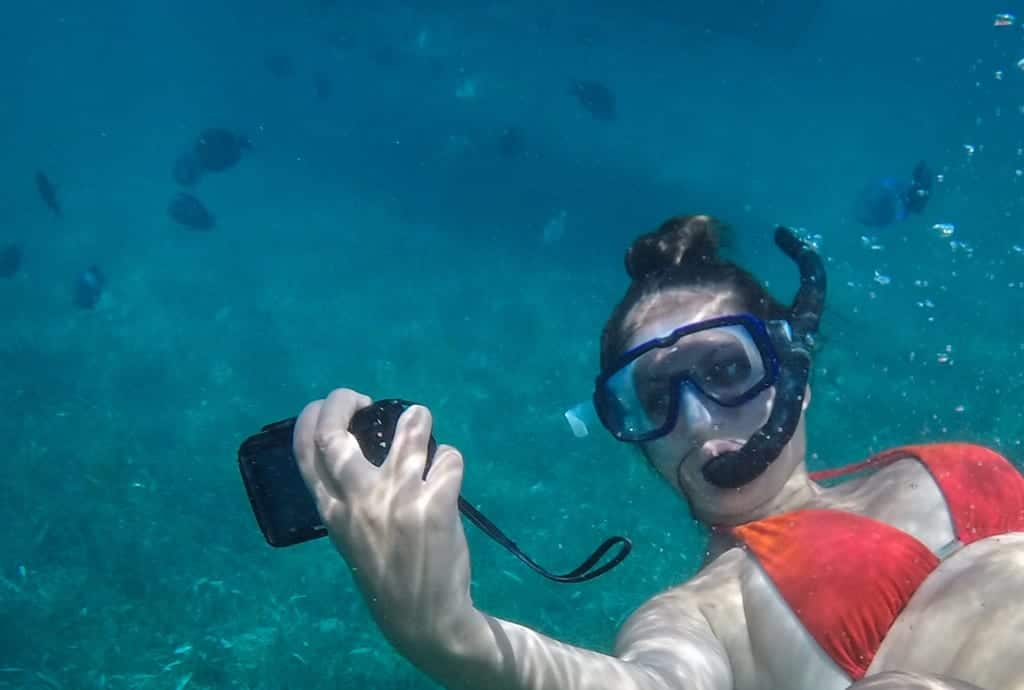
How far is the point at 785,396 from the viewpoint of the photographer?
2949 millimetres

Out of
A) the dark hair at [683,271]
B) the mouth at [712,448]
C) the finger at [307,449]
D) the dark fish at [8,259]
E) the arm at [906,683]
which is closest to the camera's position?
the arm at [906,683]

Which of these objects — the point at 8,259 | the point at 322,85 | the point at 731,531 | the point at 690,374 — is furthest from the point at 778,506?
the point at 322,85

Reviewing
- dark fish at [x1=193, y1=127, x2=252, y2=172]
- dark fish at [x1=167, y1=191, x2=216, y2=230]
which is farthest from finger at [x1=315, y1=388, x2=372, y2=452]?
dark fish at [x1=193, y1=127, x2=252, y2=172]

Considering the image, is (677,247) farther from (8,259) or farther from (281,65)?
(281,65)

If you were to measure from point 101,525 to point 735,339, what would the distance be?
809 cm

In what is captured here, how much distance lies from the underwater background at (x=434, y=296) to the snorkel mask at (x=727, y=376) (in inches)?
21.3

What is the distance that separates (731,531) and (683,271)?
3.88ft

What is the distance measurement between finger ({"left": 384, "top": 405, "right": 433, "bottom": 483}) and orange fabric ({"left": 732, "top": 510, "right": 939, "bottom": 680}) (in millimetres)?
1428

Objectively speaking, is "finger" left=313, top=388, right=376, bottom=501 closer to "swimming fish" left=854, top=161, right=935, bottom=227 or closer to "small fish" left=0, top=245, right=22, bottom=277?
"swimming fish" left=854, top=161, right=935, bottom=227

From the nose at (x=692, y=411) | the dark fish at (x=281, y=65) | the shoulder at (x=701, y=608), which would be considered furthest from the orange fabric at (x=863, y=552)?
the dark fish at (x=281, y=65)

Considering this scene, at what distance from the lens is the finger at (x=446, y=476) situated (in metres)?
1.54

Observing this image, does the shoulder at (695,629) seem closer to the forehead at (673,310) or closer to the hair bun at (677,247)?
the forehead at (673,310)

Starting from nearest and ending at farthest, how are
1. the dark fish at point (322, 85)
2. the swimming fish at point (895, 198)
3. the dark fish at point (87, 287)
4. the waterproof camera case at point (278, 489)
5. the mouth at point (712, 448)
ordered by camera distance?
the waterproof camera case at point (278, 489) < the mouth at point (712, 448) < the swimming fish at point (895, 198) < the dark fish at point (87, 287) < the dark fish at point (322, 85)

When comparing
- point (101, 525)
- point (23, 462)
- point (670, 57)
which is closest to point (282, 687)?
point (101, 525)
